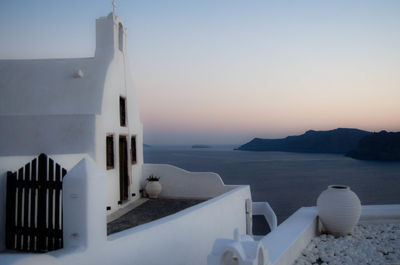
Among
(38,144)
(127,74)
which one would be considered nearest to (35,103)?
(38,144)

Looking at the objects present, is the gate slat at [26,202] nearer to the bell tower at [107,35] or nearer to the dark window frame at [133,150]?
the bell tower at [107,35]

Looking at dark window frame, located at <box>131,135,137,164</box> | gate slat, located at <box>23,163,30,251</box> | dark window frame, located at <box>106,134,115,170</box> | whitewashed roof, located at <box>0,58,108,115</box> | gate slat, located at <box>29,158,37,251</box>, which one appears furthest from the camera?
dark window frame, located at <box>131,135,137,164</box>

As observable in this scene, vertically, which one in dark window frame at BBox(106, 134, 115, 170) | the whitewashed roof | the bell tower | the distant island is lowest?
the distant island

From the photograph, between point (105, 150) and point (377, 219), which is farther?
point (105, 150)

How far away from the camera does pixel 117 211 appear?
10156mm

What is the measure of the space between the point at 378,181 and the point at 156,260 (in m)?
79.7

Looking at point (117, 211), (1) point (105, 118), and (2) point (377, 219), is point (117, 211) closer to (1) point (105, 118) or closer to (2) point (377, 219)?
(1) point (105, 118)

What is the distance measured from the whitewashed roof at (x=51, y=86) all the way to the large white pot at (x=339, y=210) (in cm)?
617

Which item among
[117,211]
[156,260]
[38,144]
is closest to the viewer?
[156,260]

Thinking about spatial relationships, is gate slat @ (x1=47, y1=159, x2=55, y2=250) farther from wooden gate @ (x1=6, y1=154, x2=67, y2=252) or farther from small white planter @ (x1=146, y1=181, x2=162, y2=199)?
small white planter @ (x1=146, y1=181, x2=162, y2=199)

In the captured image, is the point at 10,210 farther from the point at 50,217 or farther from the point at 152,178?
the point at 152,178

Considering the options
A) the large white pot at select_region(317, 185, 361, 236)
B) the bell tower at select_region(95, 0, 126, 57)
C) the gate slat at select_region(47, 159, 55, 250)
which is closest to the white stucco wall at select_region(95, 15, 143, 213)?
the bell tower at select_region(95, 0, 126, 57)

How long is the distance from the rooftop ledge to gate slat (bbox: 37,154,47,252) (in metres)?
2.93

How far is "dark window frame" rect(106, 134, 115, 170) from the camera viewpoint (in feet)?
32.7
